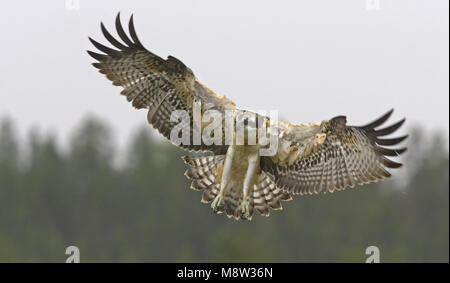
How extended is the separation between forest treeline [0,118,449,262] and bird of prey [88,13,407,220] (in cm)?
3772

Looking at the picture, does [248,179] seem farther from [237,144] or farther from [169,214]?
[169,214]

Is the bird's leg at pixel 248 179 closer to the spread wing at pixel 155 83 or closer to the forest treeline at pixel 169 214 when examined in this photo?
the spread wing at pixel 155 83

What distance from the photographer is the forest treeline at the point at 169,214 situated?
2147 inches

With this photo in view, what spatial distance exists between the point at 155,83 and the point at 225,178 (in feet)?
5.45

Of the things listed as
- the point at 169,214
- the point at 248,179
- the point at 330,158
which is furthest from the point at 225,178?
the point at 169,214

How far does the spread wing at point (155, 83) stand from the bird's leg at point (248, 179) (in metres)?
0.61

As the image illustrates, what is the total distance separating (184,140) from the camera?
44.2 ft

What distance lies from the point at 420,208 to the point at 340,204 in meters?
5.87

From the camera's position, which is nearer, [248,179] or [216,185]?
[248,179]

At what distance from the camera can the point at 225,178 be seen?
13.2 meters

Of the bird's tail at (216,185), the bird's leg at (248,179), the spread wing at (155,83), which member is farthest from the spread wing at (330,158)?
the spread wing at (155,83)

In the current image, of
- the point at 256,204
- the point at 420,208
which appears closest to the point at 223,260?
the point at 256,204

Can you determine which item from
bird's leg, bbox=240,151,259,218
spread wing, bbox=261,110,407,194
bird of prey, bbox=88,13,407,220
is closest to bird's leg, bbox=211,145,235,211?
bird of prey, bbox=88,13,407,220
